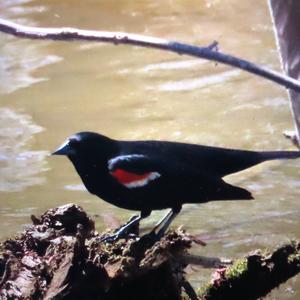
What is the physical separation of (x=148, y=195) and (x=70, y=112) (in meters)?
4.33

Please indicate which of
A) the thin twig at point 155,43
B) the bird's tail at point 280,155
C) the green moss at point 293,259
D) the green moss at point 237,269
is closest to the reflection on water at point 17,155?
the green moss at point 237,269

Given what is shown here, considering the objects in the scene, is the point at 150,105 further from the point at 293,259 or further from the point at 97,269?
the point at 97,269

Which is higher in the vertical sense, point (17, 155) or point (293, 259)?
point (293, 259)

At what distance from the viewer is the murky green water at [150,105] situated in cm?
567

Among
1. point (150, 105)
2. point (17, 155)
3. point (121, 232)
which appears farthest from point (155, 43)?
point (150, 105)

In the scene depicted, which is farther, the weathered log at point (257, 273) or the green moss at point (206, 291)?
the green moss at point (206, 291)

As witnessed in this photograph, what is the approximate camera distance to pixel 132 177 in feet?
11.1

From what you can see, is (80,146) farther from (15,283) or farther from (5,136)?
(5,136)

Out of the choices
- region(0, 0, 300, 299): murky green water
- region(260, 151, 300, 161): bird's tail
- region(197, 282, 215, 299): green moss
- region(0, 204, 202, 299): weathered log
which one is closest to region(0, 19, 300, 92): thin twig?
region(260, 151, 300, 161): bird's tail

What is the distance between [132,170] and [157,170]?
124mm

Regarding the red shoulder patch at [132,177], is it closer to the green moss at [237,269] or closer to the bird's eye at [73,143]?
the bird's eye at [73,143]

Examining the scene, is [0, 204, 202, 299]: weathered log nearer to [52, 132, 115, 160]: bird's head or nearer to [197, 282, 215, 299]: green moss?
[197, 282, 215, 299]: green moss

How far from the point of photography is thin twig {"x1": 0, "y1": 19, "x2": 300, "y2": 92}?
2.25m

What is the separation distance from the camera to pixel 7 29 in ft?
7.63
